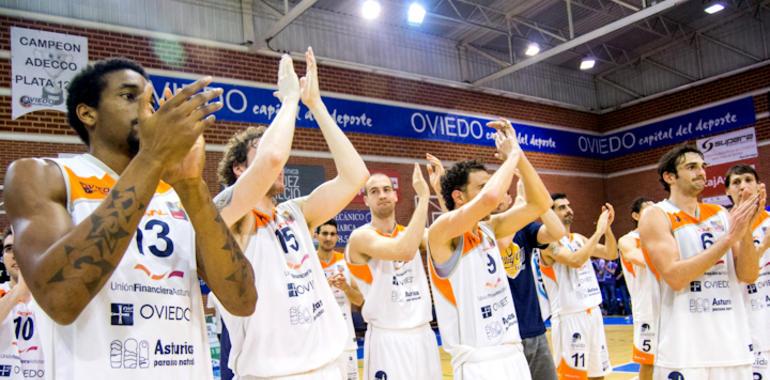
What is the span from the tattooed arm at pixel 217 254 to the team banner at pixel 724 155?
16.7 meters

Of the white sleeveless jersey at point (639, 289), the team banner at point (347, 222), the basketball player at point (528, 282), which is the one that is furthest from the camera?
the team banner at point (347, 222)

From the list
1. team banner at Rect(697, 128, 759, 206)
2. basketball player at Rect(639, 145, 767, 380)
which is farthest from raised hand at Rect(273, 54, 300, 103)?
team banner at Rect(697, 128, 759, 206)

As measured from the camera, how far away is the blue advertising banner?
40.4 feet

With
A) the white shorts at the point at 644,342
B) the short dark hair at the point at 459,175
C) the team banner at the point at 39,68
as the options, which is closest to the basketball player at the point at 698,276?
the short dark hair at the point at 459,175

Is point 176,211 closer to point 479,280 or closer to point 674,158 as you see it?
point 479,280

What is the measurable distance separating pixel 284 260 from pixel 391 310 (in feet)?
6.94

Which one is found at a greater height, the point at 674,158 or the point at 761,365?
the point at 674,158

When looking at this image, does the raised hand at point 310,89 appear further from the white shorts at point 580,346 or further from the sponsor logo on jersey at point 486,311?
the white shorts at point 580,346

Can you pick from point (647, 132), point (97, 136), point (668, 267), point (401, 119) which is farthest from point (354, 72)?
point (97, 136)

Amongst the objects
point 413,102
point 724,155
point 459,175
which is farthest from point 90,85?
point 724,155

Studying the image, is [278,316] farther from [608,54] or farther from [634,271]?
[608,54]

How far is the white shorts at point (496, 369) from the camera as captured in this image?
3.71 metres

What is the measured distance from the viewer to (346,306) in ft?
22.3

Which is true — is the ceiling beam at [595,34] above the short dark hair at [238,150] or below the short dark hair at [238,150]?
above
